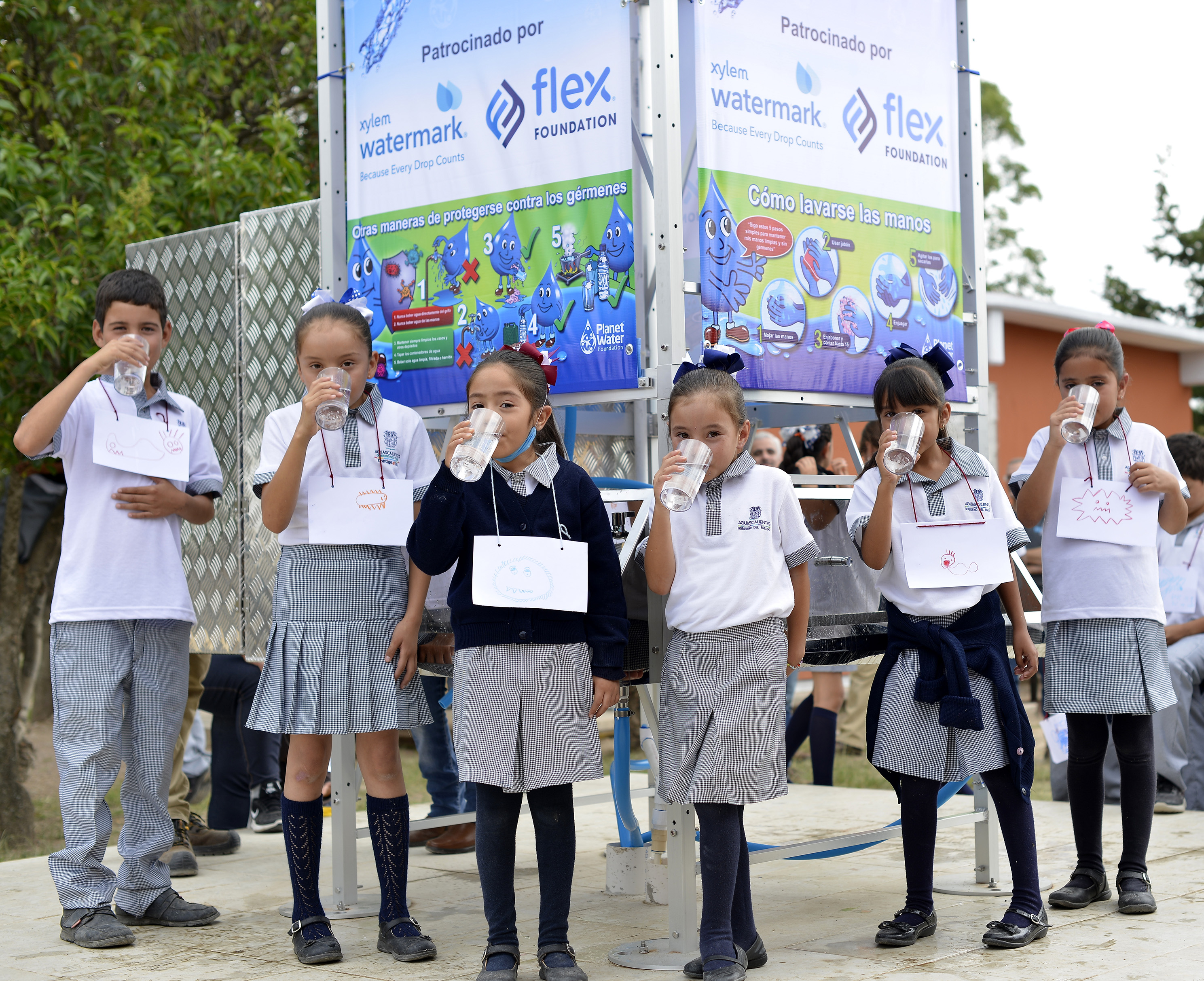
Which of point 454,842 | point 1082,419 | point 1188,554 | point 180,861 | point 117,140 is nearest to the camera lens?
point 1082,419

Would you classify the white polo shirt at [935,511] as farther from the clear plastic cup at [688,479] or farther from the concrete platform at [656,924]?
the concrete platform at [656,924]

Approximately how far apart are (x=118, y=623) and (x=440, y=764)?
6.70ft

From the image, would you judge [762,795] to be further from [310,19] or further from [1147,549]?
[310,19]

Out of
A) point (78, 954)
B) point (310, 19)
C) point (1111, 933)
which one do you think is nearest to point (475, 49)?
point (78, 954)

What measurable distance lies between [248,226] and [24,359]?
6.61ft

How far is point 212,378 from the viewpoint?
6227mm

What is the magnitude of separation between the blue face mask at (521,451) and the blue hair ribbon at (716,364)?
0.43 meters

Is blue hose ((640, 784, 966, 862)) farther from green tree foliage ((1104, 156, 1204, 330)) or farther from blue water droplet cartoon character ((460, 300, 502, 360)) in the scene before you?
green tree foliage ((1104, 156, 1204, 330))

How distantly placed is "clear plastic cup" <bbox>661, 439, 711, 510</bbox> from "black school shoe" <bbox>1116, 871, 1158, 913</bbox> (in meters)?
2.12

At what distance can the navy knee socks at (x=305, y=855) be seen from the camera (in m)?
3.98

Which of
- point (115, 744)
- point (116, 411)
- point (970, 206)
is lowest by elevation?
point (115, 744)

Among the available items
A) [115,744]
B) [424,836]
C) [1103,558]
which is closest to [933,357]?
[1103,558]

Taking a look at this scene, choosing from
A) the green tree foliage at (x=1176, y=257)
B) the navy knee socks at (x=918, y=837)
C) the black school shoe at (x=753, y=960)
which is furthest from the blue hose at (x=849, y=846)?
the green tree foliage at (x=1176, y=257)

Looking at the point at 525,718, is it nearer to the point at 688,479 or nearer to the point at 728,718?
the point at 728,718
